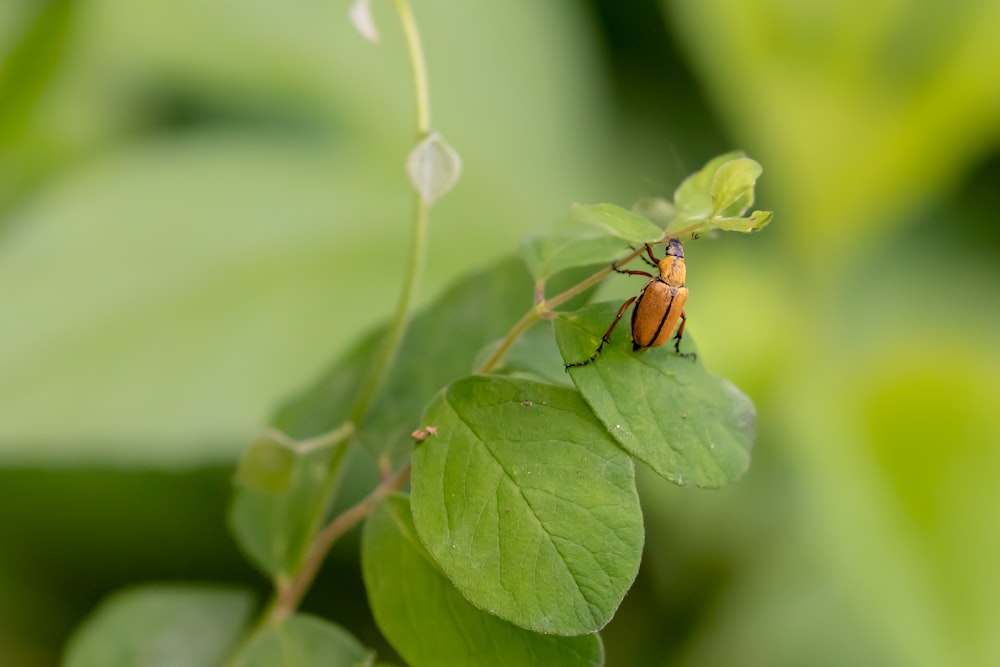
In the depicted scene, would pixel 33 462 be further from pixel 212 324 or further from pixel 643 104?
pixel 643 104

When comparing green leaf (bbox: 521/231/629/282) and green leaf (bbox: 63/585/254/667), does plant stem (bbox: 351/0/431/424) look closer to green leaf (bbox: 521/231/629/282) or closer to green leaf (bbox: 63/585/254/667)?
green leaf (bbox: 521/231/629/282)

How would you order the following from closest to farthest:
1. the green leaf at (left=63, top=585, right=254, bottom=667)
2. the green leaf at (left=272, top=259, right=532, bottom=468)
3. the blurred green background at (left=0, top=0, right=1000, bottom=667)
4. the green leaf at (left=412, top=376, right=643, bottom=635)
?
1. the green leaf at (left=412, top=376, right=643, bottom=635)
2. the green leaf at (left=272, top=259, right=532, bottom=468)
3. the green leaf at (left=63, top=585, right=254, bottom=667)
4. the blurred green background at (left=0, top=0, right=1000, bottom=667)

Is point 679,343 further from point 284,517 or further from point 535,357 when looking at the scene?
point 284,517

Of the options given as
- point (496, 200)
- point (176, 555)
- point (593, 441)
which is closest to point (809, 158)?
point (496, 200)

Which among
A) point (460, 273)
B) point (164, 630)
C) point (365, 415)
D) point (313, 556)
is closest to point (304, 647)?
point (313, 556)

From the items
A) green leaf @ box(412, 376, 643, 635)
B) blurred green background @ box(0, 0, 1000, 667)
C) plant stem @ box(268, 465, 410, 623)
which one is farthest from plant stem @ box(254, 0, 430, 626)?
blurred green background @ box(0, 0, 1000, 667)

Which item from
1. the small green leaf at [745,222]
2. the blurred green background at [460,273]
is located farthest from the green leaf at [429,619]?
the blurred green background at [460,273]
